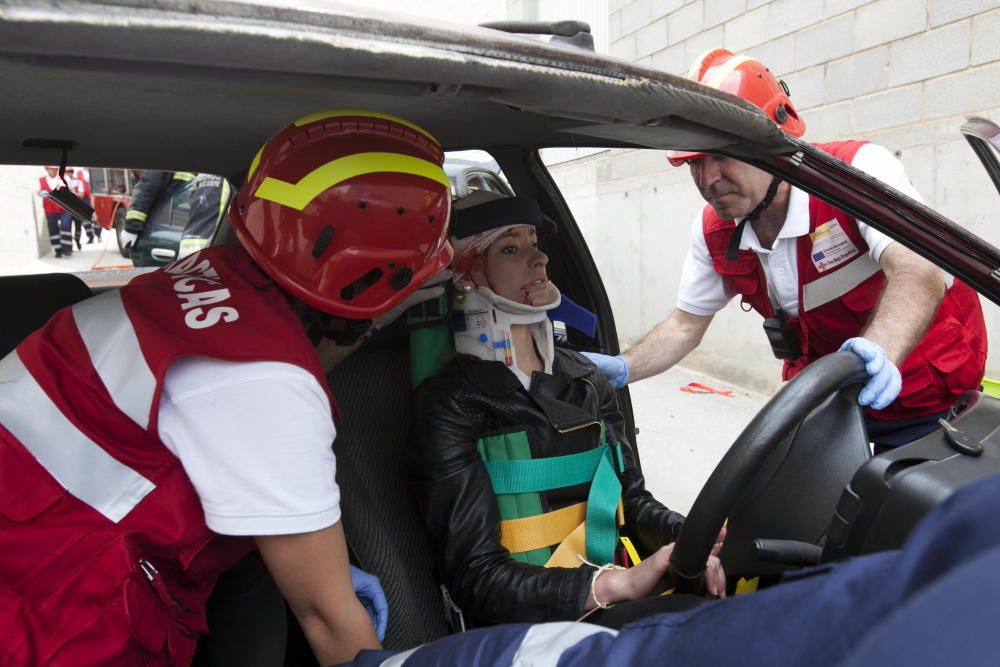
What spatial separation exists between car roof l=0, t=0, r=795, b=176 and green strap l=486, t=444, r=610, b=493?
776 millimetres

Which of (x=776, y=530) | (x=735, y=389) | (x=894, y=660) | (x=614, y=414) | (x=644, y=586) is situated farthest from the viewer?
(x=735, y=389)

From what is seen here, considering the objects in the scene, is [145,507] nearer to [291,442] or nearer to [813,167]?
[291,442]

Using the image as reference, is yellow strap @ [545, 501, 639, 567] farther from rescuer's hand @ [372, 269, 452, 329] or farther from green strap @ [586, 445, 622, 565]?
rescuer's hand @ [372, 269, 452, 329]

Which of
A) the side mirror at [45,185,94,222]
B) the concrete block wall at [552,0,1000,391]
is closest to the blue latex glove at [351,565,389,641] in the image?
the side mirror at [45,185,94,222]

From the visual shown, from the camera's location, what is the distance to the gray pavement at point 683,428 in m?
3.85

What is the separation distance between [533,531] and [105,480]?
37.8 inches

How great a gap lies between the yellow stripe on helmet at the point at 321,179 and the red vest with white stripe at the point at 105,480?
7.4 inches

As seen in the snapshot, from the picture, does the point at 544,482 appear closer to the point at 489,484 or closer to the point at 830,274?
the point at 489,484

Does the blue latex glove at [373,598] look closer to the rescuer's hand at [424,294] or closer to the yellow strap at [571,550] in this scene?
the yellow strap at [571,550]

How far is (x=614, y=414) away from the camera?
2.06 metres

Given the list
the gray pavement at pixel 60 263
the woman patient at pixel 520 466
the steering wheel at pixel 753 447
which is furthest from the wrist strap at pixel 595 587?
the gray pavement at pixel 60 263

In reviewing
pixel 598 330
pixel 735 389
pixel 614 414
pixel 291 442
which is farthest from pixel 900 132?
pixel 291 442

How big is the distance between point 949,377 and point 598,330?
108cm

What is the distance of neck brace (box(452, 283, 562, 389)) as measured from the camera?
72.0 inches
